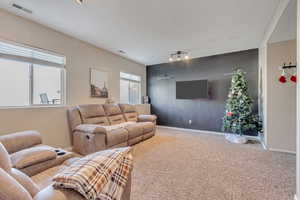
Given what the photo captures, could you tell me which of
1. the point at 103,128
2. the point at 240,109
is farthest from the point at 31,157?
the point at 240,109

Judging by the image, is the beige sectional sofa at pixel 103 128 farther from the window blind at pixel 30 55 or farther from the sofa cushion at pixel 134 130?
the window blind at pixel 30 55

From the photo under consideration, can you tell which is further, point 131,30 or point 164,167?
point 131,30

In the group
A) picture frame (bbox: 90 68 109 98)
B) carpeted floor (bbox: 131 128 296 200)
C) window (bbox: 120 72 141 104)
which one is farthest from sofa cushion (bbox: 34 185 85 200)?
window (bbox: 120 72 141 104)

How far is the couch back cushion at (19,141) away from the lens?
1.74 meters

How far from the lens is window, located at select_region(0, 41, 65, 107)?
2500 mm

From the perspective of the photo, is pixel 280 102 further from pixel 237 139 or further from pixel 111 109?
pixel 111 109

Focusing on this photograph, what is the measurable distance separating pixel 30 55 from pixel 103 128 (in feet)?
6.59

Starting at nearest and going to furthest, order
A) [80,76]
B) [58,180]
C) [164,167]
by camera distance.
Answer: [58,180], [164,167], [80,76]

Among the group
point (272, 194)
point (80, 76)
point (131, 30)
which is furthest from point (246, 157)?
point (80, 76)

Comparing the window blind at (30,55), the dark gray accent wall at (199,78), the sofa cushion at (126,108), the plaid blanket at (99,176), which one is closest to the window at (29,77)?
the window blind at (30,55)

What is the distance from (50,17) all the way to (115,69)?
230 centimetres

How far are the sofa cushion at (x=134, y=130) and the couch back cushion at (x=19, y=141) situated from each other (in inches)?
68.8

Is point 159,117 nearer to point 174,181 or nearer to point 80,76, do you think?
point 80,76

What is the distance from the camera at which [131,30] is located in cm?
310
